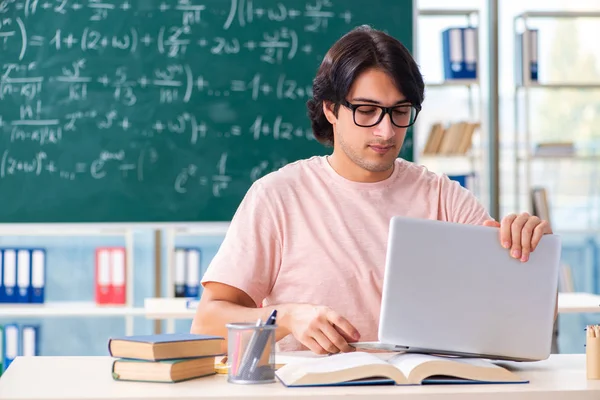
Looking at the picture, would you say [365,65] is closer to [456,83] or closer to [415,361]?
[415,361]

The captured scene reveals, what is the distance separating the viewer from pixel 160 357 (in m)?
1.40

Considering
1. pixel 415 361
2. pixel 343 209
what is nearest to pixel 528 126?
pixel 343 209

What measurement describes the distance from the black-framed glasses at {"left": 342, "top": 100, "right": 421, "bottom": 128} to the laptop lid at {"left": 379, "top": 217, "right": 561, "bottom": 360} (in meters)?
0.48

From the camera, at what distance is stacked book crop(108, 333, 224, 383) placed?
1400 mm

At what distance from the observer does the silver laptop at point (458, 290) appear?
1.47m

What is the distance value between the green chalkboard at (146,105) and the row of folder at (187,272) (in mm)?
167

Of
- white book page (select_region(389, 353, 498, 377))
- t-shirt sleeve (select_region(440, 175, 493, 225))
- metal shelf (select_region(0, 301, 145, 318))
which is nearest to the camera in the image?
white book page (select_region(389, 353, 498, 377))

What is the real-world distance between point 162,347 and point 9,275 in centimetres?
281

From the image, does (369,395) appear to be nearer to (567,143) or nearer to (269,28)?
(269,28)

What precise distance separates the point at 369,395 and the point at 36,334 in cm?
310

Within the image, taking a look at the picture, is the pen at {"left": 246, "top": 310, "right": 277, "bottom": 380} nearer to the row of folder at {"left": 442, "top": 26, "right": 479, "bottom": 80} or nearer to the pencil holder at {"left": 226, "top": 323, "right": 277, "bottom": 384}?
the pencil holder at {"left": 226, "top": 323, "right": 277, "bottom": 384}

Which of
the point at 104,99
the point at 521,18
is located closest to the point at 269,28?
the point at 104,99

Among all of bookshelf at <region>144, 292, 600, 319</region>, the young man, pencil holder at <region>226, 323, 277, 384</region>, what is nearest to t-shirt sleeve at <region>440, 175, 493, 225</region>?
the young man

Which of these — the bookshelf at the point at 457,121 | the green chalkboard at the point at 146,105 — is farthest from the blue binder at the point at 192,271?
the bookshelf at the point at 457,121
